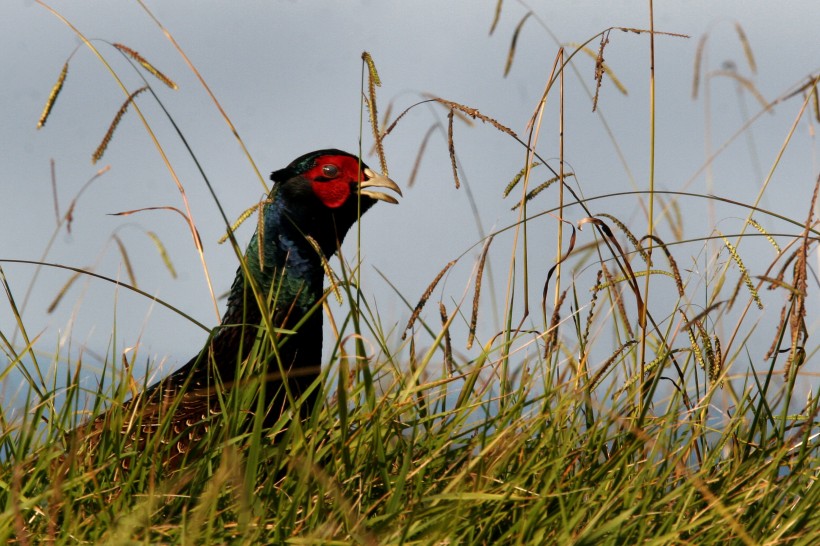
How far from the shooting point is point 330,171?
4.27 metres

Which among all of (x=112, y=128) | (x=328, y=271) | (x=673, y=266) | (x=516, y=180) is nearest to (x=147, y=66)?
(x=112, y=128)

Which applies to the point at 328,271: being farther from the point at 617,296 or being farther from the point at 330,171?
the point at 330,171

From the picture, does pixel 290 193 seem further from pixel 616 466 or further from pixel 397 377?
pixel 616 466

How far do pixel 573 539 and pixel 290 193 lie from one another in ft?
7.44

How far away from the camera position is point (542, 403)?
2.85m

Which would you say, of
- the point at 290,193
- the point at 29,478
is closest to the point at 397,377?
the point at 29,478

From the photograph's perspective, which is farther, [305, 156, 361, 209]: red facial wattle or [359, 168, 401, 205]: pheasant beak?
[305, 156, 361, 209]: red facial wattle


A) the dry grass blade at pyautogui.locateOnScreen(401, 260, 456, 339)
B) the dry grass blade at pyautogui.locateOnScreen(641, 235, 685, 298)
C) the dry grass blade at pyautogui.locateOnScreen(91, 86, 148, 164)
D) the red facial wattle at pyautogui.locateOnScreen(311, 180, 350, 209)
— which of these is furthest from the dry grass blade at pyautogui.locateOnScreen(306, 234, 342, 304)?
the red facial wattle at pyautogui.locateOnScreen(311, 180, 350, 209)

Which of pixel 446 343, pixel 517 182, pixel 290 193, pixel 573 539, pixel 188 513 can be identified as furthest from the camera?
pixel 290 193

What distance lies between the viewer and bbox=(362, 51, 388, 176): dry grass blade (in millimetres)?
3020

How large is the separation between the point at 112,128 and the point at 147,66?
24 cm

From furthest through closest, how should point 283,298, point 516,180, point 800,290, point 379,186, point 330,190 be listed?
point 330,190 → point 379,186 → point 283,298 → point 516,180 → point 800,290

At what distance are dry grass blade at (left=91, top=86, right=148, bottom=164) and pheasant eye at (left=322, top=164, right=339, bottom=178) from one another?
1.32 meters

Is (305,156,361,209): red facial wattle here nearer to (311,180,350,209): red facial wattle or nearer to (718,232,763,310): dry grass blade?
(311,180,350,209): red facial wattle
